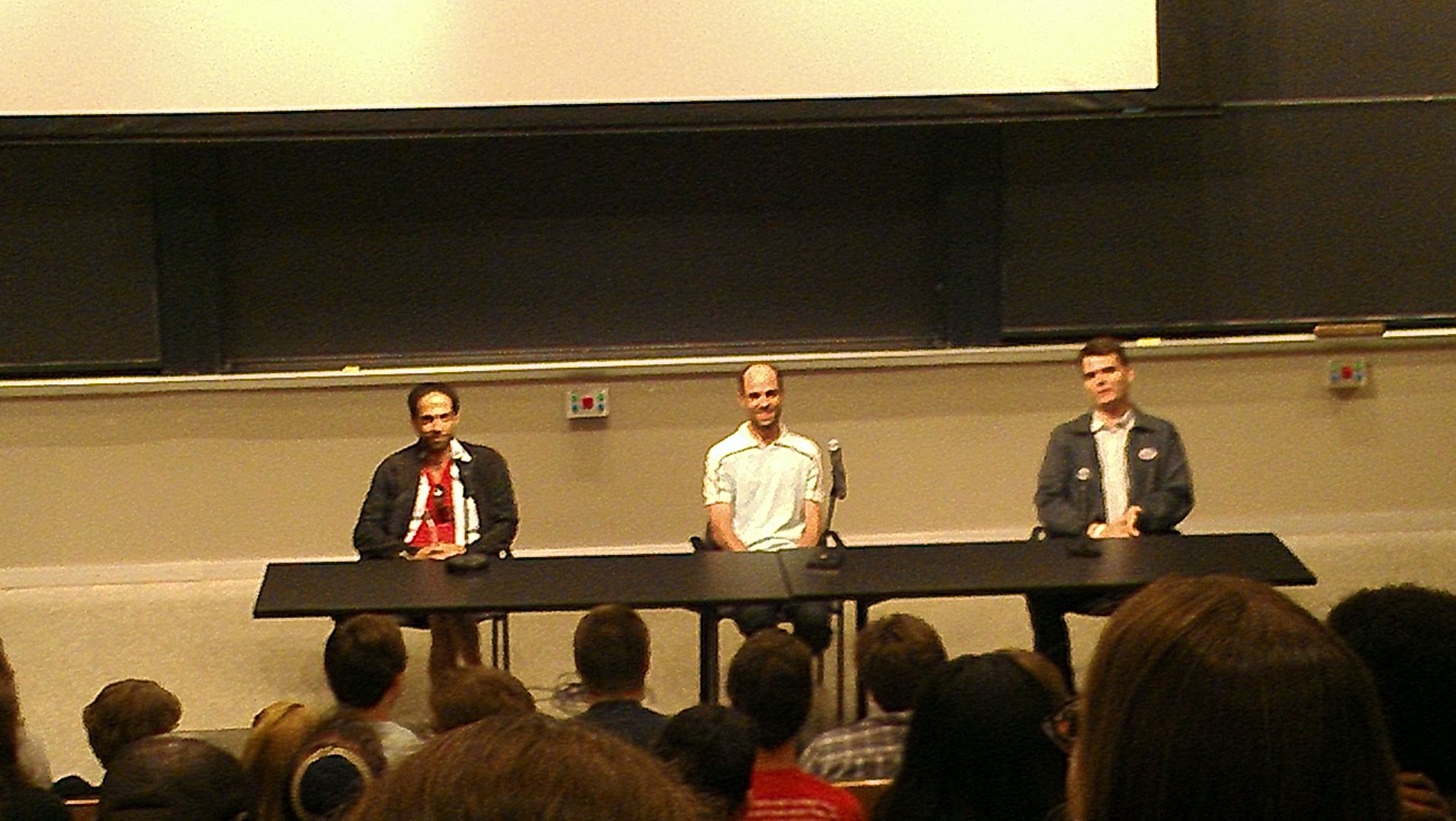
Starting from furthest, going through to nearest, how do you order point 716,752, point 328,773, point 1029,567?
point 1029,567
point 328,773
point 716,752

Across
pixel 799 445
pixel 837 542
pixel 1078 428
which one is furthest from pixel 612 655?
pixel 1078 428

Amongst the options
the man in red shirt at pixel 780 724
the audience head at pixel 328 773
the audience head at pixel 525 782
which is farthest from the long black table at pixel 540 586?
the audience head at pixel 525 782

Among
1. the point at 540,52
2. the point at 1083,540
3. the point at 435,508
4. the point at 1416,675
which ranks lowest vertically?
the point at 1083,540

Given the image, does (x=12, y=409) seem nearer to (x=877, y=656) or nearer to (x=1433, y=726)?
(x=877, y=656)

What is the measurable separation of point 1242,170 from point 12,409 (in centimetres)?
480

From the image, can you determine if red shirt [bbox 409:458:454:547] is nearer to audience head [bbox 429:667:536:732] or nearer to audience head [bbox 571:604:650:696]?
audience head [bbox 571:604:650:696]

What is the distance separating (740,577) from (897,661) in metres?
1.23

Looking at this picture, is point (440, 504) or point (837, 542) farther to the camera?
point (440, 504)

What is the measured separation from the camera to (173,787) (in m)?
2.34

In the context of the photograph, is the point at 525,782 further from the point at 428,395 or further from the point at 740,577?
the point at 428,395

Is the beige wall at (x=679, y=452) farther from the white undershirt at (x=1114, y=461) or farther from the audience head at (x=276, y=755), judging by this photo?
the audience head at (x=276, y=755)

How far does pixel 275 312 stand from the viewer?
270 inches

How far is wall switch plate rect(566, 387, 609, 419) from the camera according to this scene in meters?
6.80

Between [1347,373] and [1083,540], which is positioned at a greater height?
[1347,373]
